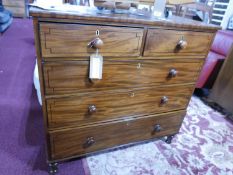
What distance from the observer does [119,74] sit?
0.92 meters

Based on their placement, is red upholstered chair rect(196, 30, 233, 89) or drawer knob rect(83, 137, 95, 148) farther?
red upholstered chair rect(196, 30, 233, 89)

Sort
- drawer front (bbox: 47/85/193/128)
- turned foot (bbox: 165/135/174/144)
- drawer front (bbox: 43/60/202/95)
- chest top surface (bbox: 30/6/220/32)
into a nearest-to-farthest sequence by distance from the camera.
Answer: chest top surface (bbox: 30/6/220/32) < drawer front (bbox: 43/60/202/95) < drawer front (bbox: 47/85/193/128) < turned foot (bbox: 165/135/174/144)

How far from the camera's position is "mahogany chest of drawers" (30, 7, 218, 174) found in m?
0.74

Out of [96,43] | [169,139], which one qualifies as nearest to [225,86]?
[169,139]

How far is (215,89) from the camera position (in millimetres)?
1967

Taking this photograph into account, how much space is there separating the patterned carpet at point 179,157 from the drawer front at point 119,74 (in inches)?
22.1

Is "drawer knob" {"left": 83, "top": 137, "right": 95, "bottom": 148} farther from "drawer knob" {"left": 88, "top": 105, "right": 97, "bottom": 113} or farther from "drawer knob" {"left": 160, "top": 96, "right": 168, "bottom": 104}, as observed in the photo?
"drawer knob" {"left": 160, "top": 96, "right": 168, "bottom": 104}

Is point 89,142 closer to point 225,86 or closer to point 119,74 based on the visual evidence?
point 119,74

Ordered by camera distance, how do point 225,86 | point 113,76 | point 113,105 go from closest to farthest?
1. point 113,76
2. point 113,105
3. point 225,86

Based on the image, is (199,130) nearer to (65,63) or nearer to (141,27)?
(141,27)

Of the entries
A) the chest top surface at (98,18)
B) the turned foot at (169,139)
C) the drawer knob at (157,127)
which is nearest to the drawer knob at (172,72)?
the chest top surface at (98,18)

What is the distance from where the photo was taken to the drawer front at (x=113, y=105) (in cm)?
90

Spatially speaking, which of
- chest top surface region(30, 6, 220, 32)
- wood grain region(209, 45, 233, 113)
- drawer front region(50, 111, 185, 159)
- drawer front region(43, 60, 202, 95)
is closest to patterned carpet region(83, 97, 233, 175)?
drawer front region(50, 111, 185, 159)

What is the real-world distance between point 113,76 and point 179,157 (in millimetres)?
837
